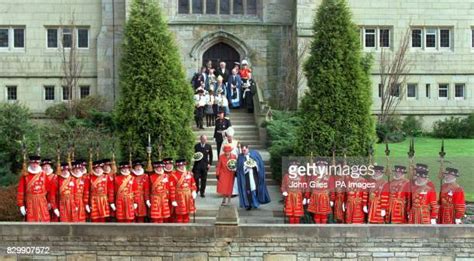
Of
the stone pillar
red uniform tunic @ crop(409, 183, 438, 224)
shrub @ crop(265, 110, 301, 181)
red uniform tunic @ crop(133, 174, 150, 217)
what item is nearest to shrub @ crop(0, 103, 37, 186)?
red uniform tunic @ crop(133, 174, 150, 217)

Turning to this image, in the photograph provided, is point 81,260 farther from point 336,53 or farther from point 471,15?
point 471,15

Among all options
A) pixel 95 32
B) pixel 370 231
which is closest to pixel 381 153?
pixel 370 231

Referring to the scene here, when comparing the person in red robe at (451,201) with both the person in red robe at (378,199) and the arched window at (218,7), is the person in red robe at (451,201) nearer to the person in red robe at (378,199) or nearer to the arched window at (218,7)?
→ the person in red robe at (378,199)

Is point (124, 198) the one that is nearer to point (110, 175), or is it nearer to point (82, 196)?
point (110, 175)

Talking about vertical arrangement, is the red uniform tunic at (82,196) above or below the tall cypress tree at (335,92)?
below

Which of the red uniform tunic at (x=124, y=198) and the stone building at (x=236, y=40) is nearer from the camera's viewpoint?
the red uniform tunic at (x=124, y=198)

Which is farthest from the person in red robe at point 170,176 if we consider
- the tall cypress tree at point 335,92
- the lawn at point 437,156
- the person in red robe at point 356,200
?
the lawn at point 437,156

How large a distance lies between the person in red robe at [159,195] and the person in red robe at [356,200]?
12.0 ft

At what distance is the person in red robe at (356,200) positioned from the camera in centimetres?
1466

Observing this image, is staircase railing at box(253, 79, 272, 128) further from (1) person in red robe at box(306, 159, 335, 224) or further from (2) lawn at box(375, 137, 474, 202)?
(1) person in red robe at box(306, 159, 335, 224)

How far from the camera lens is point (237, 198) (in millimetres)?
18297

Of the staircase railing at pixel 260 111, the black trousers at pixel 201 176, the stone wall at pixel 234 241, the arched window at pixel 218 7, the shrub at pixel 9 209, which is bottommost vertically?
the stone wall at pixel 234 241

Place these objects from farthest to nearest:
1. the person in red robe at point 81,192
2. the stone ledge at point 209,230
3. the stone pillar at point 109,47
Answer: the stone pillar at point 109,47, the person in red robe at point 81,192, the stone ledge at point 209,230

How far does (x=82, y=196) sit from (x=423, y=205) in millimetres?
6798
